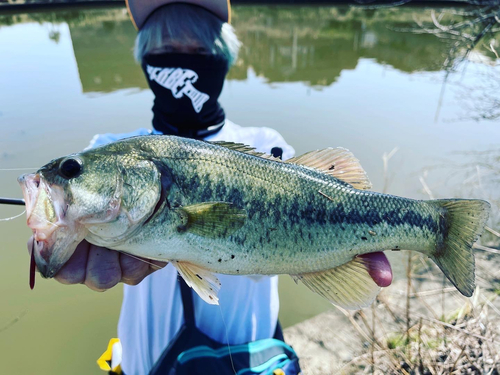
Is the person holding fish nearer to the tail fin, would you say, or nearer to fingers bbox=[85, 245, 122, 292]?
fingers bbox=[85, 245, 122, 292]

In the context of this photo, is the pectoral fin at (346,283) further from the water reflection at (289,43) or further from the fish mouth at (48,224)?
the water reflection at (289,43)

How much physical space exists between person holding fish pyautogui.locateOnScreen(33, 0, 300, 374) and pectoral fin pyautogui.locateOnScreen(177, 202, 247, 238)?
0.88m

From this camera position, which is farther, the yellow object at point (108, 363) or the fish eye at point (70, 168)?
the yellow object at point (108, 363)

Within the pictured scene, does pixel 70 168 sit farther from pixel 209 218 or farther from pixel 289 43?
pixel 289 43

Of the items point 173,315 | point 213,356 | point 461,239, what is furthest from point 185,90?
point 461,239

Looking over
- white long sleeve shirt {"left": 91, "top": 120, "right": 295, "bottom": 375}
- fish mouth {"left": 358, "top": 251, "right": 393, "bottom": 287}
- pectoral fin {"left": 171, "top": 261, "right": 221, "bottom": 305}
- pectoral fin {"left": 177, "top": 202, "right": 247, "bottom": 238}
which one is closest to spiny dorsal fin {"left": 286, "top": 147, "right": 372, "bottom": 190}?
fish mouth {"left": 358, "top": 251, "right": 393, "bottom": 287}

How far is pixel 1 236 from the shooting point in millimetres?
4062

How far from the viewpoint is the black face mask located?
7.86 ft

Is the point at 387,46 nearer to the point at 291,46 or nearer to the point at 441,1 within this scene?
the point at 291,46

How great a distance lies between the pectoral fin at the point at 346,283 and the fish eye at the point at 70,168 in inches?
41.1

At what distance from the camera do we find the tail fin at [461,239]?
1462 millimetres

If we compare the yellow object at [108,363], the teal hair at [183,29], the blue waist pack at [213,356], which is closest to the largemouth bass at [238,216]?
the blue waist pack at [213,356]

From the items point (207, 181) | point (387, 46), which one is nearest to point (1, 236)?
point (207, 181)

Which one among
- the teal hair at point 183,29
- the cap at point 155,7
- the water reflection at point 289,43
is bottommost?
the water reflection at point 289,43
